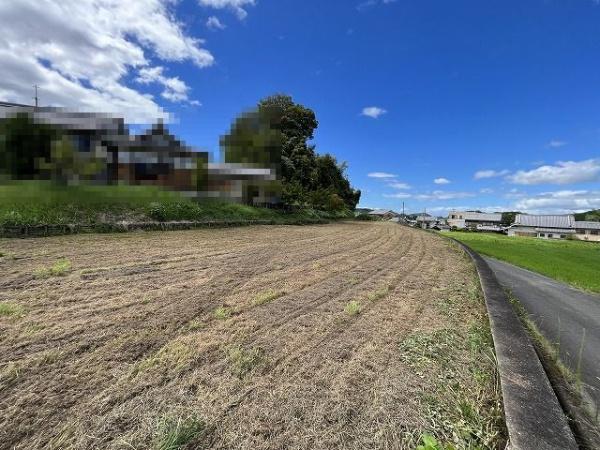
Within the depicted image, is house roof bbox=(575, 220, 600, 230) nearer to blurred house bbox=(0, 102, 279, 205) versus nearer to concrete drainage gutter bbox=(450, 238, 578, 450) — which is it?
blurred house bbox=(0, 102, 279, 205)

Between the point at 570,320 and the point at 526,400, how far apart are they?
397cm

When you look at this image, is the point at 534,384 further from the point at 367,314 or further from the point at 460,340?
the point at 367,314

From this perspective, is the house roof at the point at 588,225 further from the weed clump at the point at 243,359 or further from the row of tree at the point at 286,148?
the weed clump at the point at 243,359

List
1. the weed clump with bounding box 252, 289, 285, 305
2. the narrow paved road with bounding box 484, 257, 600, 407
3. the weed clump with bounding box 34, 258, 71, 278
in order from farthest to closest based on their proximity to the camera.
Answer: the weed clump with bounding box 34, 258, 71, 278 < the weed clump with bounding box 252, 289, 285, 305 < the narrow paved road with bounding box 484, 257, 600, 407

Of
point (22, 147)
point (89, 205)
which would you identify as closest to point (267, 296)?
point (89, 205)

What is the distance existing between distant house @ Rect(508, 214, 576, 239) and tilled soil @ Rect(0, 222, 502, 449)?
2753 inches

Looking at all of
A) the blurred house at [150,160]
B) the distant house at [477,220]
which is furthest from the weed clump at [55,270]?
the distant house at [477,220]

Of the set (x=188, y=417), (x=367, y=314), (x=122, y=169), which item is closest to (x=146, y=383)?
(x=188, y=417)

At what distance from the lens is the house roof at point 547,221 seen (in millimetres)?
59281

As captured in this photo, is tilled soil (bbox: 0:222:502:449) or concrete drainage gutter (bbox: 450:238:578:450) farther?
tilled soil (bbox: 0:222:502:449)

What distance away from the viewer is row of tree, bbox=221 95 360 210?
647 inches

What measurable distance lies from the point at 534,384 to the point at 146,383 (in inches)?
89.3

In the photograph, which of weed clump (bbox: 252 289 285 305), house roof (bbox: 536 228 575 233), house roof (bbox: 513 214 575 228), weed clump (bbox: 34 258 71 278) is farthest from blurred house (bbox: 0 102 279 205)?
house roof (bbox: 513 214 575 228)

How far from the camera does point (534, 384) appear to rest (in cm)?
165
